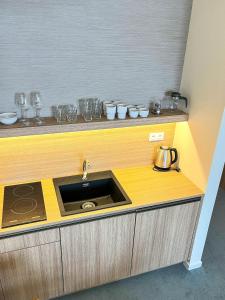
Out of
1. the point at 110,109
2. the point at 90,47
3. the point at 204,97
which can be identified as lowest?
the point at 110,109

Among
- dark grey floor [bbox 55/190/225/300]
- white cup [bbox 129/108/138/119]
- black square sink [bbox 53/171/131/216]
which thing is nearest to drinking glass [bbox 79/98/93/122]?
white cup [bbox 129/108/138/119]

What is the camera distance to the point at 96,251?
1932 mm

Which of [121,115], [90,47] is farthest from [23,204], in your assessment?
[90,47]

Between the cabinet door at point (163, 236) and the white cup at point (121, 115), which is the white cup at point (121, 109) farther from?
the cabinet door at point (163, 236)

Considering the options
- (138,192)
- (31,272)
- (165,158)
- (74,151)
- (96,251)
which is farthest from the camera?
(165,158)

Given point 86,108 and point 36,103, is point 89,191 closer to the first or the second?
point 86,108

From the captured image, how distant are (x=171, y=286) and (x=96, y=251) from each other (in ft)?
2.76

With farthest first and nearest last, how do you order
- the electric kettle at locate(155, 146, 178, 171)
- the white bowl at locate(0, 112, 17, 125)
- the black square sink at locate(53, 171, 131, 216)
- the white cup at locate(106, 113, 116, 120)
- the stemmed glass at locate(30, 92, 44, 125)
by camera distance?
the electric kettle at locate(155, 146, 178, 171), the black square sink at locate(53, 171, 131, 216), the white cup at locate(106, 113, 116, 120), the stemmed glass at locate(30, 92, 44, 125), the white bowl at locate(0, 112, 17, 125)

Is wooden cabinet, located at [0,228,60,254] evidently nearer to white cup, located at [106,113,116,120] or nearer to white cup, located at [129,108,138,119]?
white cup, located at [106,113,116,120]

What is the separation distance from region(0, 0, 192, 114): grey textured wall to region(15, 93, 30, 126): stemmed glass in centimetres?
5

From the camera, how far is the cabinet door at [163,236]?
6.55 feet

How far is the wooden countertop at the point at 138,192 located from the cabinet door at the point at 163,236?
10 centimetres

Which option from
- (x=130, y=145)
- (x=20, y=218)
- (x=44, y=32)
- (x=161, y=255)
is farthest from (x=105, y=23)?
(x=161, y=255)

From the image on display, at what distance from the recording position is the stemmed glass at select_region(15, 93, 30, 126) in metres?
1.80
